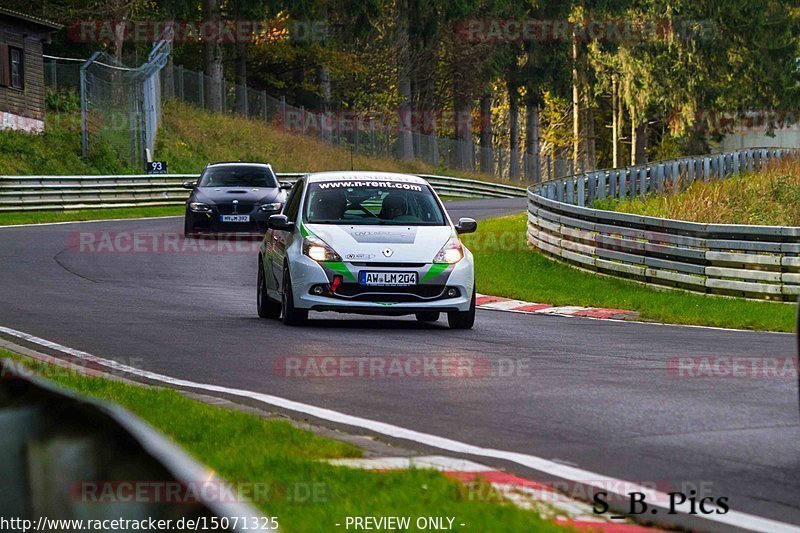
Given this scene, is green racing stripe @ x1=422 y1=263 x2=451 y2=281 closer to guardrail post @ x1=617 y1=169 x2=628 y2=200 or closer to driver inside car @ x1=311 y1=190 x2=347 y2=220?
driver inside car @ x1=311 y1=190 x2=347 y2=220

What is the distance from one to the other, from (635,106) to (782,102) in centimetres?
741

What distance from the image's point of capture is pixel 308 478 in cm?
645

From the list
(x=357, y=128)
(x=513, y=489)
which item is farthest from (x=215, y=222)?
(x=357, y=128)

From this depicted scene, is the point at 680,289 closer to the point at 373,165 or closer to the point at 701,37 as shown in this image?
the point at 373,165

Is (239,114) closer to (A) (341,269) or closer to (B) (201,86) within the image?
(B) (201,86)

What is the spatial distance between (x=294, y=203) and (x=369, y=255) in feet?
6.15

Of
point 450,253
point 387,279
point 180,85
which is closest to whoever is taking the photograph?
point 387,279

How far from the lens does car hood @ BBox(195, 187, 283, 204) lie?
30.2 m

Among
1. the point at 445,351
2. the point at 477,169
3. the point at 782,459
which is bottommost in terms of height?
the point at 477,169

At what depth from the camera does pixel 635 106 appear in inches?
2776

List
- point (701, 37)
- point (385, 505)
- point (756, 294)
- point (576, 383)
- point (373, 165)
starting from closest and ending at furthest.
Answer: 1. point (385, 505)
2. point (576, 383)
3. point (756, 294)
4. point (373, 165)
5. point (701, 37)

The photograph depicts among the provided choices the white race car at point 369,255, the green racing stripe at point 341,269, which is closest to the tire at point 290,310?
the white race car at point 369,255

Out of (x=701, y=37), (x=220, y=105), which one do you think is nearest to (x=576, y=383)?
(x=220, y=105)

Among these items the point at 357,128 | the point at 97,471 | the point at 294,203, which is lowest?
the point at 357,128
